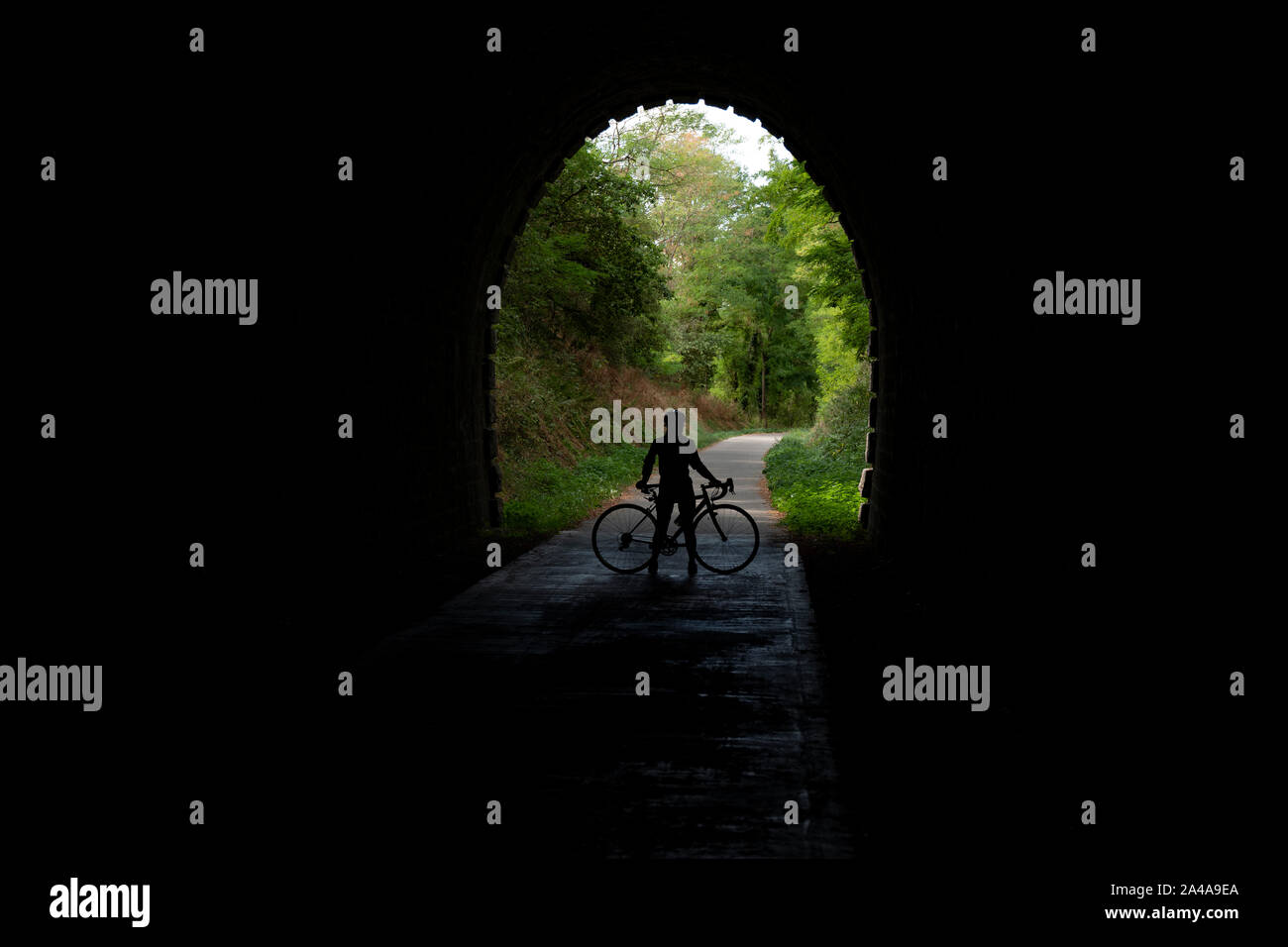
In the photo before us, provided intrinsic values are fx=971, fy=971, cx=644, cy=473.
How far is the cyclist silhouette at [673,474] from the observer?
1059 centimetres

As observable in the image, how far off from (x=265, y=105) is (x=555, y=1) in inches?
125

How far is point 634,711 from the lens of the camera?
5926mm

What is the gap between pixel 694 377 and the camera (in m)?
45.9

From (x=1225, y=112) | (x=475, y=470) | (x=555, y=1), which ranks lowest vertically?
(x=475, y=470)

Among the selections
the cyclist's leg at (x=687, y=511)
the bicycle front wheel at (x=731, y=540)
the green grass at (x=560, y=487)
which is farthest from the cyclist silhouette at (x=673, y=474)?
the green grass at (x=560, y=487)

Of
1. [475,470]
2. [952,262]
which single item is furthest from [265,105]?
[475,470]

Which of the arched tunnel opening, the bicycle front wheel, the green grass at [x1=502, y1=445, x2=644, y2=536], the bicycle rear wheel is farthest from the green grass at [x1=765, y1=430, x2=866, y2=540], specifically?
the bicycle rear wheel

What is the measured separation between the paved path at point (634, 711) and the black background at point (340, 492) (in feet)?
0.73

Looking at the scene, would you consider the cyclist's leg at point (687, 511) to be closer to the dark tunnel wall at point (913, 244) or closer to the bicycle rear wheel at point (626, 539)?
the bicycle rear wheel at point (626, 539)

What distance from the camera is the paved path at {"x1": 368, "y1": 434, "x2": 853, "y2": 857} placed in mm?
4234

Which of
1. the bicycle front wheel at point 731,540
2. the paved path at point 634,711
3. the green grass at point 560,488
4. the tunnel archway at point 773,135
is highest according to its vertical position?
the tunnel archway at point 773,135

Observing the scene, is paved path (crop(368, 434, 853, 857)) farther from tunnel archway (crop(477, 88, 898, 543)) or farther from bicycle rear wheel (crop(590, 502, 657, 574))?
tunnel archway (crop(477, 88, 898, 543))

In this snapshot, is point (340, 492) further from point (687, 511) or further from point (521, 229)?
point (521, 229)
